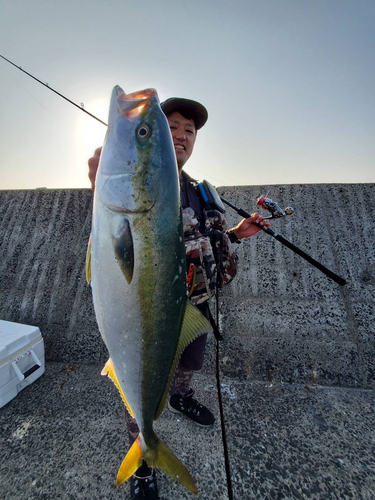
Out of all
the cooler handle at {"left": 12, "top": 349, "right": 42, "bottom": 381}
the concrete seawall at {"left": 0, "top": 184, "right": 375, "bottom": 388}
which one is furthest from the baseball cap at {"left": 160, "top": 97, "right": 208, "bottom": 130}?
the cooler handle at {"left": 12, "top": 349, "right": 42, "bottom": 381}

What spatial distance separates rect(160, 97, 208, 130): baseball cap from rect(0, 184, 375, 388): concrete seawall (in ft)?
4.38

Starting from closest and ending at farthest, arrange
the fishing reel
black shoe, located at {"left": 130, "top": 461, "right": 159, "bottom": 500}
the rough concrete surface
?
1. black shoe, located at {"left": 130, "top": 461, "right": 159, "bottom": 500}
2. the rough concrete surface
3. the fishing reel

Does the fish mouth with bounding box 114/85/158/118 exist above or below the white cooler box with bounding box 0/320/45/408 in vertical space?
above

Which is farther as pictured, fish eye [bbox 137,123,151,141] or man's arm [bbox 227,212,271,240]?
man's arm [bbox 227,212,271,240]

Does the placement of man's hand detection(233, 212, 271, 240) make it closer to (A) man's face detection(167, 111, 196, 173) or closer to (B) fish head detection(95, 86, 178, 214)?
(A) man's face detection(167, 111, 196, 173)

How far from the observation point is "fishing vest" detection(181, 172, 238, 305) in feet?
6.33

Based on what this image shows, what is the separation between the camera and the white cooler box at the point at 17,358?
2.12 m

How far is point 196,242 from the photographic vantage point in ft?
6.39

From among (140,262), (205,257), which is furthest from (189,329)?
(205,257)

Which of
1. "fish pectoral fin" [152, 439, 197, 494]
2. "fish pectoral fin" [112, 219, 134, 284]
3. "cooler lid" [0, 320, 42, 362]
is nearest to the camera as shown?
"fish pectoral fin" [112, 219, 134, 284]

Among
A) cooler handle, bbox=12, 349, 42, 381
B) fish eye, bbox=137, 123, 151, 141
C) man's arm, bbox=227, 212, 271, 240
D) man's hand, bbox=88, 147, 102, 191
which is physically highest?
fish eye, bbox=137, 123, 151, 141

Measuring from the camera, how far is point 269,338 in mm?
2822

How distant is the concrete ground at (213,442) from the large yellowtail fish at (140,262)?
18.6 inches

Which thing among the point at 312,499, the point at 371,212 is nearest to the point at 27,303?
the point at 312,499
